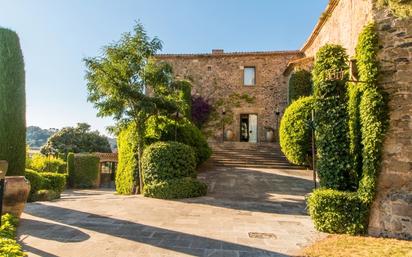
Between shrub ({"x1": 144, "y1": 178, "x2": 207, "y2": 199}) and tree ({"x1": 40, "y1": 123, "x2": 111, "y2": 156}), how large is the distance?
1972 cm

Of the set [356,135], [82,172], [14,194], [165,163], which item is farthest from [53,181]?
[356,135]

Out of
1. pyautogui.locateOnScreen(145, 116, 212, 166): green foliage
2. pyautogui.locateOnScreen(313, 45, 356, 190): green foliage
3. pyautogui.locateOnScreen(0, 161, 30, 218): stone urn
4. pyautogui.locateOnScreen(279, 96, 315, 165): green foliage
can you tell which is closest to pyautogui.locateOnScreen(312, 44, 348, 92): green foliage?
pyautogui.locateOnScreen(313, 45, 356, 190): green foliage

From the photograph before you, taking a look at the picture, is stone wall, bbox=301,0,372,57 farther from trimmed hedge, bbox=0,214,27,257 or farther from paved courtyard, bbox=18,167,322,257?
trimmed hedge, bbox=0,214,27,257

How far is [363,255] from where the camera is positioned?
421cm

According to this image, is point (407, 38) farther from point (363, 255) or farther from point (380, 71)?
point (363, 255)

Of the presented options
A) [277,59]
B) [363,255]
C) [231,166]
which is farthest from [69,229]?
[277,59]

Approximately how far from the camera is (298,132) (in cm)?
1141

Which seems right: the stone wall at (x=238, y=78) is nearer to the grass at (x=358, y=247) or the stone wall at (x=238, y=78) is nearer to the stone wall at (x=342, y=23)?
the stone wall at (x=342, y=23)

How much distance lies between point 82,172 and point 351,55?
63.1ft

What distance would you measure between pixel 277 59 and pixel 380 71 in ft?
45.3

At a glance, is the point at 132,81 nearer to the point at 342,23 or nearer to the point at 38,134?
the point at 342,23

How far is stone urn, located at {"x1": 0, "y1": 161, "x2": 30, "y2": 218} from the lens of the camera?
5195 millimetres

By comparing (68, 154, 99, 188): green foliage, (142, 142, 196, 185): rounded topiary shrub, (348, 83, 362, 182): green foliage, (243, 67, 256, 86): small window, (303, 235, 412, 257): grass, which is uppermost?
(243, 67, 256, 86): small window

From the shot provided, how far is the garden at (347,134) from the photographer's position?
534cm
